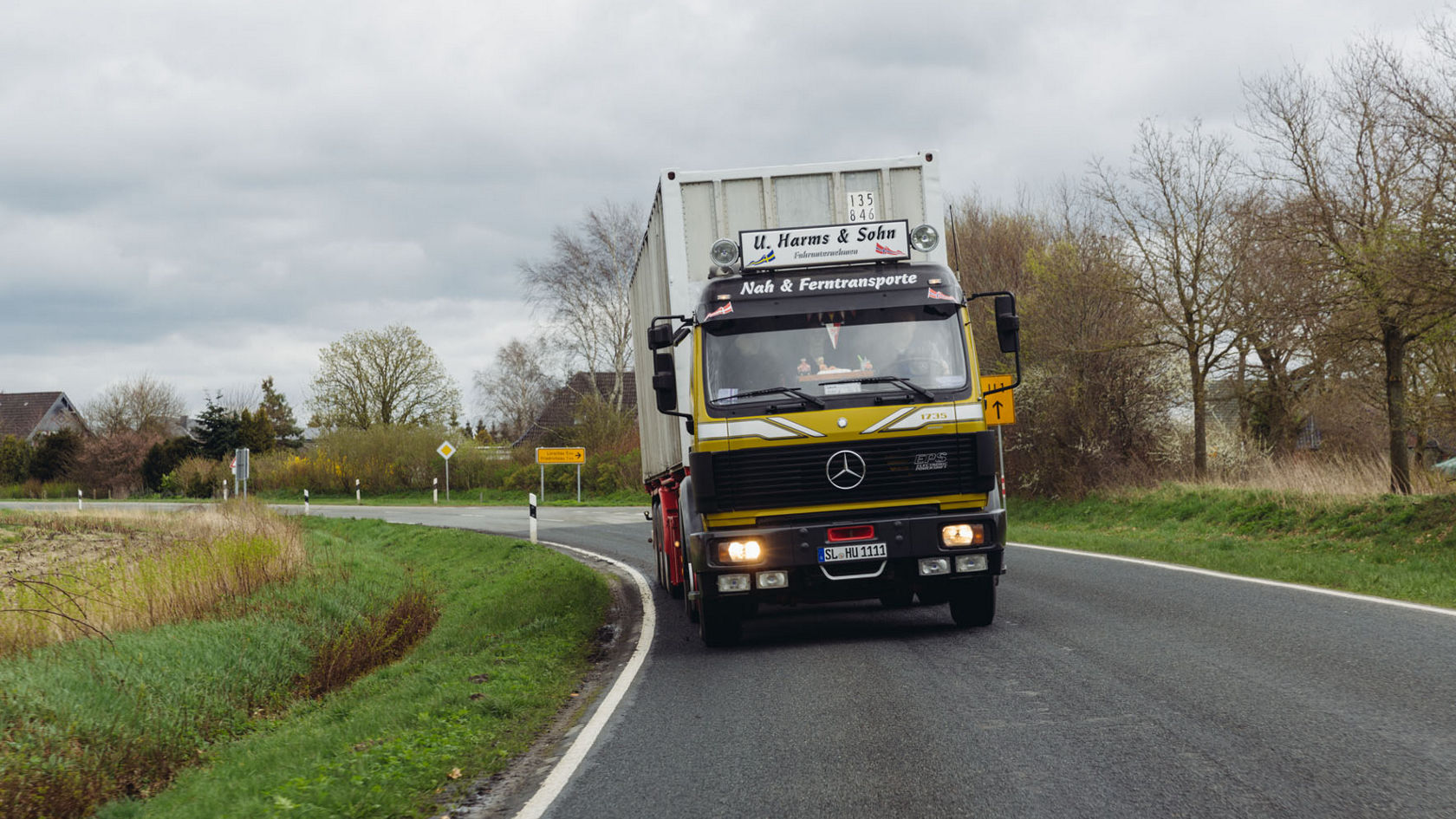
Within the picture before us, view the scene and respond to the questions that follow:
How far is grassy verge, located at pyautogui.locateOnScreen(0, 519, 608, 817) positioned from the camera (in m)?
5.76

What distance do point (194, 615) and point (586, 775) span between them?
10138mm

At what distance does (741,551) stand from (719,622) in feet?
3.11

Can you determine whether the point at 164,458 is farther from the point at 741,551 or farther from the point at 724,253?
the point at 741,551

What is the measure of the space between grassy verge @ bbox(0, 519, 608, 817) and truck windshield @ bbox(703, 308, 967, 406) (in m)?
2.60

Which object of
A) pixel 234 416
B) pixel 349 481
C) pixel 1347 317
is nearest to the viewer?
pixel 1347 317

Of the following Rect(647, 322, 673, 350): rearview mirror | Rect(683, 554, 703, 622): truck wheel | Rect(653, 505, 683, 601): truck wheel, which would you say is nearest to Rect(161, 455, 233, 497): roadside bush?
Rect(653, 505, 683, 601): truck wheel

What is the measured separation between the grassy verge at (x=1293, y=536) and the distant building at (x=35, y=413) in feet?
309

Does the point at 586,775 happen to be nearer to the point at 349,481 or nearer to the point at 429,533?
the point at 429,533

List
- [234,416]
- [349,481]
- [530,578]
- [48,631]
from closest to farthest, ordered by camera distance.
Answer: [48,631] → [530,578] → [349,481] → [234,416]

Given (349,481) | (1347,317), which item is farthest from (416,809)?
(349,481)

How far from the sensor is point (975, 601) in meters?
9.35

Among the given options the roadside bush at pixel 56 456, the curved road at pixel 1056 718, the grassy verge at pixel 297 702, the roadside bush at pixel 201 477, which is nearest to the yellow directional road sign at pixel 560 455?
the grassy verge at pixel 297 702

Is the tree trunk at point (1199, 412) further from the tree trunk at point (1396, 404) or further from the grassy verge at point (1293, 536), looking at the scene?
the tree trunk at point (1396, 404)

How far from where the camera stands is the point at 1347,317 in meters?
19.2
